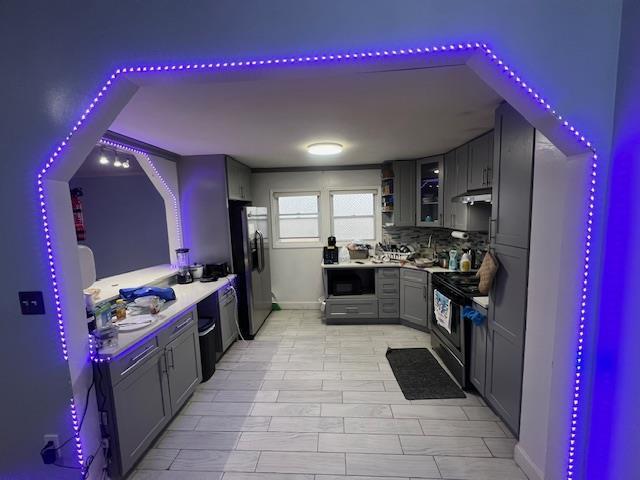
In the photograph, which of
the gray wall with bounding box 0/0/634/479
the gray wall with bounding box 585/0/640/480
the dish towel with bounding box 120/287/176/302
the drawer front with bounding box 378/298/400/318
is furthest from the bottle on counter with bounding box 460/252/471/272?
the dish towel with bounding box 120/287/176/302

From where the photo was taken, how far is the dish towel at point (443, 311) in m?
2.78

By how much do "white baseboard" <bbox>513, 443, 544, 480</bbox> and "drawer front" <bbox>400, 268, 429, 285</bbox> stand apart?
2.05 meters

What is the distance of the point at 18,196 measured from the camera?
1.39 meters

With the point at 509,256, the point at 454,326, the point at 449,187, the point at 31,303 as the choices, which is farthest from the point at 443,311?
the point at 31,303

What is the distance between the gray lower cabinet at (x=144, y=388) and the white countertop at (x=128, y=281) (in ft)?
2.03

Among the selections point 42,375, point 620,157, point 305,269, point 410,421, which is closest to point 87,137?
point 42,375

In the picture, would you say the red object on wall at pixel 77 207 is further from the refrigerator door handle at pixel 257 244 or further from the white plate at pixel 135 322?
the refrigerator door handle at pixel 257 244

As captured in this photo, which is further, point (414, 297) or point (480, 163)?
point (414, 297)

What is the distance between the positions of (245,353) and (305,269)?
5.76 ft

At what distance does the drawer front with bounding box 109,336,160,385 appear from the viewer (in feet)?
5.42

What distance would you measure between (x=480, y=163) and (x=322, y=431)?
2.75 metres

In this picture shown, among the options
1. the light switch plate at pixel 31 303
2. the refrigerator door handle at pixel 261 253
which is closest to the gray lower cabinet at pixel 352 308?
the refrigerator door handle at pixel 261 253

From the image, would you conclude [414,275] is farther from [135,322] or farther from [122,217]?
[122,217]

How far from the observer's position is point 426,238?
4441 millimetres
